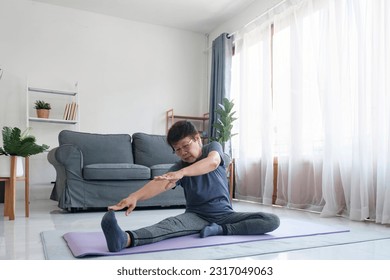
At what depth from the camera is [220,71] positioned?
4684mm

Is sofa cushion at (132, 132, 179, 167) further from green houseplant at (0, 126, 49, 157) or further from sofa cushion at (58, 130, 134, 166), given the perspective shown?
green houseplant at (0, 126, 49, 157)

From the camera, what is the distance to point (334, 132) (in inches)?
116

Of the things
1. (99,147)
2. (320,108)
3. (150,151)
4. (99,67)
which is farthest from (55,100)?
(320,108)

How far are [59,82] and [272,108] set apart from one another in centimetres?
263

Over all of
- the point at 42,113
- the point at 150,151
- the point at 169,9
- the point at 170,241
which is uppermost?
the point at 169,9

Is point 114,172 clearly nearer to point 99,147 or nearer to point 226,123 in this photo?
point 99,147

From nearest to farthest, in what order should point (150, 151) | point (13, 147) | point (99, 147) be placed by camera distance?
point (13, 147)
point (99, 147)
point (150, 151)

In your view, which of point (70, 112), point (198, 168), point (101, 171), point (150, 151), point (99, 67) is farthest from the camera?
point (99, 67)

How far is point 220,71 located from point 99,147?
1.98 m

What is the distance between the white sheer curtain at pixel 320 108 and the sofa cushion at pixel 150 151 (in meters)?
0.97

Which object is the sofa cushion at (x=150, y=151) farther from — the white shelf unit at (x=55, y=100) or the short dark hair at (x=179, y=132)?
the short dark hair at (x=179, y=132)

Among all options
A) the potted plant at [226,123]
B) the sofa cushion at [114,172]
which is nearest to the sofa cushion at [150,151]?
the sofa cushion at [114,172]

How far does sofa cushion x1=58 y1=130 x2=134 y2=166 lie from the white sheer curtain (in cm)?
143
